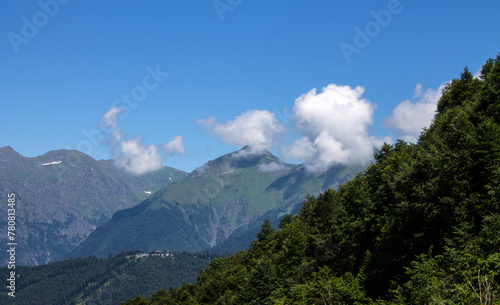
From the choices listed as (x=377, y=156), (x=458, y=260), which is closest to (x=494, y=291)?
(x=458, y=260)

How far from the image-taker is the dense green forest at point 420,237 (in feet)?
109

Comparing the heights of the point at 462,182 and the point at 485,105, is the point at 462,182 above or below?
below

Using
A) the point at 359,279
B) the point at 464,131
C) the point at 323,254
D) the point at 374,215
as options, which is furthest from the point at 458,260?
the point at 323,254

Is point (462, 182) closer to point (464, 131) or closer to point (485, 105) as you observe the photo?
point (464, 131)

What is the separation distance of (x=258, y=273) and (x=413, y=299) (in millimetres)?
43030

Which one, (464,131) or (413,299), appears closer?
(413,299)

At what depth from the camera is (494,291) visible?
2802cm

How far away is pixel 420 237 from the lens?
142 ft

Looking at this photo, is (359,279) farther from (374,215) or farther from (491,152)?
(491,152)

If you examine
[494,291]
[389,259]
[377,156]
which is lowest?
[494,291]

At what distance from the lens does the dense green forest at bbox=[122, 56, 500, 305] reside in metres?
33.4

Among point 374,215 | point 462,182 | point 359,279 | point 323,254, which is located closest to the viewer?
point 462,182

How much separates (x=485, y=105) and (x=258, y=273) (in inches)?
1645

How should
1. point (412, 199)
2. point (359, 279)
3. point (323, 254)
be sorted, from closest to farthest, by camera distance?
point (412, 199) → point (359, 279) → point (323, 254)
